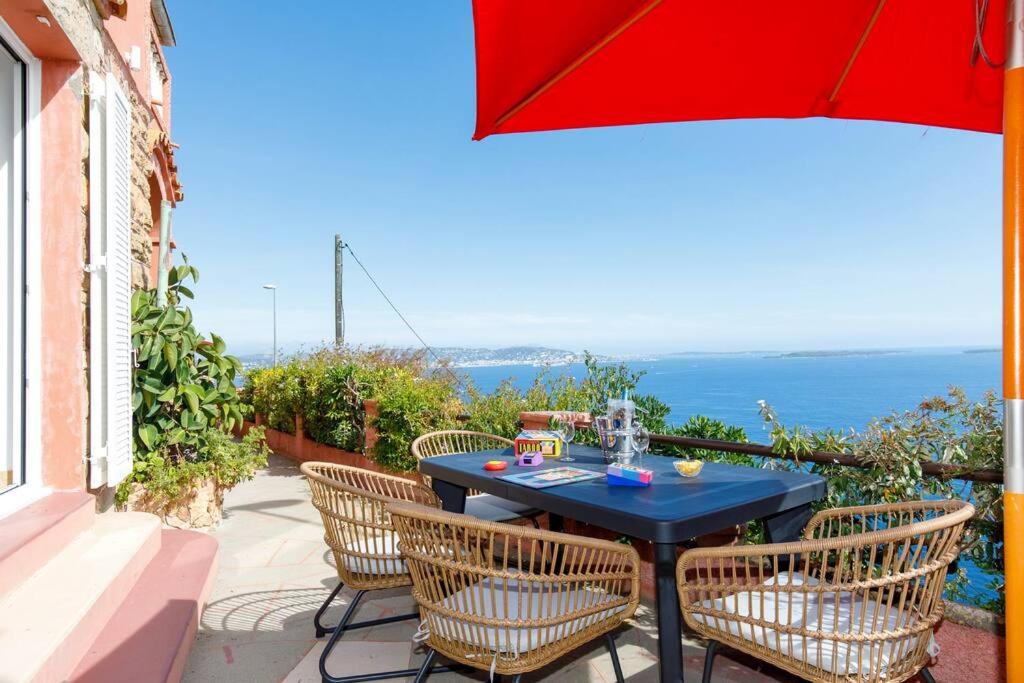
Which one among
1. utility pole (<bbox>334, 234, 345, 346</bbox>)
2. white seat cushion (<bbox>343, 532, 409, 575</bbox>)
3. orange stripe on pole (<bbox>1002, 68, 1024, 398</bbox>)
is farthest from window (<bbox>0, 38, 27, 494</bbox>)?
utility pole (<bbox>334, 234, 345, 346</bbox>)

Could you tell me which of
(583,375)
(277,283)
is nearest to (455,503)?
(583,375)

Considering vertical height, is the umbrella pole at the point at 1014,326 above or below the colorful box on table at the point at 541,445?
above

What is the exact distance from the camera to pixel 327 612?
3.12 m

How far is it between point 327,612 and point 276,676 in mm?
643

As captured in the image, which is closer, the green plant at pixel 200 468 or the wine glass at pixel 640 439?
the wine glass at pixel 640 439

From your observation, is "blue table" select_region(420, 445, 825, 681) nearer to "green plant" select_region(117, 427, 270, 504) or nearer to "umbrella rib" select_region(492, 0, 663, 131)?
"umbrella rib" select_region(492, 0, 663, 131)

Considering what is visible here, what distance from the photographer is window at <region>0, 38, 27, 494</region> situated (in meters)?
2.75

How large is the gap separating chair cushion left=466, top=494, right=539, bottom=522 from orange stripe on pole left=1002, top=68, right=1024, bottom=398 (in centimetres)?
226

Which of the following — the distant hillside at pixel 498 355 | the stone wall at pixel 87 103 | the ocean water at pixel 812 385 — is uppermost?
the stone wall at pixel 87 103

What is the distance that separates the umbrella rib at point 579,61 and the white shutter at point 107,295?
2400 millimetres

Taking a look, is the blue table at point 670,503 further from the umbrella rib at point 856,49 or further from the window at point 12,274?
the window at point 12,274

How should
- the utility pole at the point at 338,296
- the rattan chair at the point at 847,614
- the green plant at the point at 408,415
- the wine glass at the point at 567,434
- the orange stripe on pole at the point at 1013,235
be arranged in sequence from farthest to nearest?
the utility pole at the point at 338,296 < the green plant at the point at 408,415 < the wine glass at the point at 567,434 < the rattan chair at the point at 847,614 < the orange stripe on pole at the point at 1013,235

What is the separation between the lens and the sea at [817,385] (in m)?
2.87

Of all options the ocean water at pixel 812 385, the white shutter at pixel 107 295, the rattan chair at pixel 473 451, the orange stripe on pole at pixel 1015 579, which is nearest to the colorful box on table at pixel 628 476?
the rattan chair at pixel 473 451
